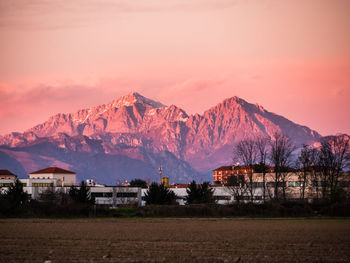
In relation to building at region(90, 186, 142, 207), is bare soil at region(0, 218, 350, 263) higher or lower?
lower

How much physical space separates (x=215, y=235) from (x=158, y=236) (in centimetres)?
498

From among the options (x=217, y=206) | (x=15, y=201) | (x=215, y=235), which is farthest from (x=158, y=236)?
(x=15, y=201)

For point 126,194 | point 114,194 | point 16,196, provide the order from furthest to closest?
point 126,194
point 114,194
point 16,196

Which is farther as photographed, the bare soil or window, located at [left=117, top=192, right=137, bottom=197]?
window, located at [left=117, top=192, right=137, bottom=197]

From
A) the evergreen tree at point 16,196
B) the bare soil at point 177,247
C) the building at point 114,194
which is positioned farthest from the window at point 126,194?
the bare soil at point 177,247

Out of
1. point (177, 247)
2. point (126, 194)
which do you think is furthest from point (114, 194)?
point (177, 247)

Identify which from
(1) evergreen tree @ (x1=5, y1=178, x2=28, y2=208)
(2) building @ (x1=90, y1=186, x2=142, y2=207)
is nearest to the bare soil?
(1) evergreen tree @ (x1=5, y1=178, x2=28, y2=208)

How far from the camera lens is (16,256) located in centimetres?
3641

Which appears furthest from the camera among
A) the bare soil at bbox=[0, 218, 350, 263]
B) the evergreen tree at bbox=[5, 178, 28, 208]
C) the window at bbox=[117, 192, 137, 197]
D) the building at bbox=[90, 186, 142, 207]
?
the window at bbox=[117, 192, 137, 197]

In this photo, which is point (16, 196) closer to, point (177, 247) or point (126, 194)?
point (177, 247)

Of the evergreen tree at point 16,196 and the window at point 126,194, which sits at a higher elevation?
the window at point 126,194

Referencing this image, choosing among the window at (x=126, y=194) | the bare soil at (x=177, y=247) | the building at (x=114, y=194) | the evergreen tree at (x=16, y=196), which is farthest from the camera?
the window at (x=126, y=194)

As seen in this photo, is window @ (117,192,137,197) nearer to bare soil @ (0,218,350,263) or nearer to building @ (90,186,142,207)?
building @ (90,186,142,207)

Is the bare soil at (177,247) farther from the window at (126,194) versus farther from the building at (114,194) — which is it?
the window at (126,194)
